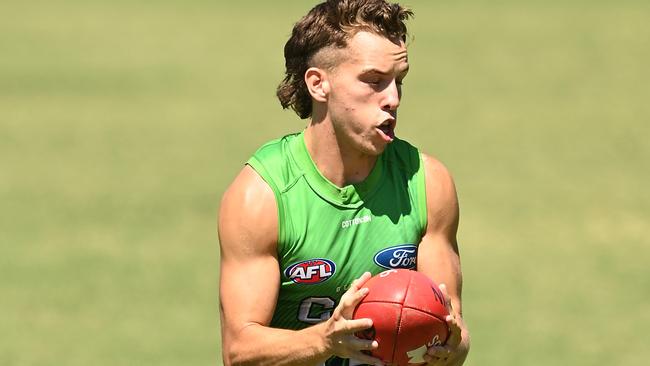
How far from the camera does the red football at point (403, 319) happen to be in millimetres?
7793

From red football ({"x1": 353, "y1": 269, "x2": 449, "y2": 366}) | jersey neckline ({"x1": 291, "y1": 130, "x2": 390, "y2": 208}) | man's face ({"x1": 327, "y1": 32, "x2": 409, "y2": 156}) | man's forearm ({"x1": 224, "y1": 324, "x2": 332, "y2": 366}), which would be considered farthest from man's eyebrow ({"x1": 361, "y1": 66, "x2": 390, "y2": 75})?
man's forearm ({"x1": 224, "y1": 324, "x2": 332, "y2": 366})

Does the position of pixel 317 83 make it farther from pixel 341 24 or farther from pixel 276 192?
pixel 276 192

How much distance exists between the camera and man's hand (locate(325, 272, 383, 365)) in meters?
7.57

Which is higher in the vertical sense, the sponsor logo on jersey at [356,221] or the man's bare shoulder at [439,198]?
the man's bare shoulder at [439,198]

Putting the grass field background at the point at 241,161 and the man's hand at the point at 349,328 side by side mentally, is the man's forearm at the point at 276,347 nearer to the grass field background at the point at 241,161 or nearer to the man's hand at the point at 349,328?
the man's hand at the point at 349,328

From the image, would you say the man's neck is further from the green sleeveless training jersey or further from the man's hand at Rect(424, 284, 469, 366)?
the man's hand at Rect(424, 284, 469, 366)

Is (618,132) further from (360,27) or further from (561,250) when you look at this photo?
(360,27)

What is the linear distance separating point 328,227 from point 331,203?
0.14 meters

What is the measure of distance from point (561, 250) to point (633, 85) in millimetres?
10889

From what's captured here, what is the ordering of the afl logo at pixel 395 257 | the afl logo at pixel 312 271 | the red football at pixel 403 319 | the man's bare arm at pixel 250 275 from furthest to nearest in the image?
the afl logo at pixel 395 257
the afl logo at pixel 312 271
the man's bare arm at pixel 250 275
the red football at pixel 403 319

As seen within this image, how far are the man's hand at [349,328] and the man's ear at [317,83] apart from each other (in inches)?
47.6

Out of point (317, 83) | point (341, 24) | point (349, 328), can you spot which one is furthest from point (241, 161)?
point (349, 328)

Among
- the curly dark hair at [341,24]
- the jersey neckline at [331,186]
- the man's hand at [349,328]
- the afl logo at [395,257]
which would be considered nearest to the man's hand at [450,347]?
the man's hand at [349,328]

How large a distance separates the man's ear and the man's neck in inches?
6.7
